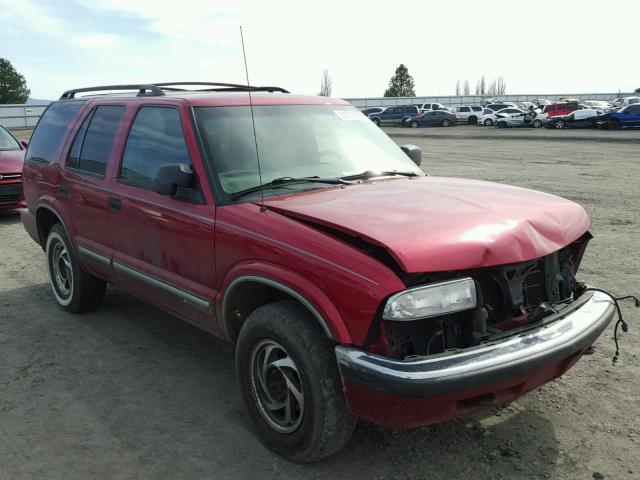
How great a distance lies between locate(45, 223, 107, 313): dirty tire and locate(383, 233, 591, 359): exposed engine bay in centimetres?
345

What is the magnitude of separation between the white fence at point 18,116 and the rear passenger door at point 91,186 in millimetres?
51219

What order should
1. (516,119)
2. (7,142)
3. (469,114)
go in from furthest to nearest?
1. (469,114)
2. (516,119)
3. (7,142)

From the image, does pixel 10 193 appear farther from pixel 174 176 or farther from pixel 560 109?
pixel 560 109

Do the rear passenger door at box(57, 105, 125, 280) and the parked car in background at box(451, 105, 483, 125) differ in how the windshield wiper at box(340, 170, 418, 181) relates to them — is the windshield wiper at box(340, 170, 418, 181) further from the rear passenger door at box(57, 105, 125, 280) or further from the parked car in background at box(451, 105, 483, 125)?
the parked car in background at box(451, 105, 483, 125)

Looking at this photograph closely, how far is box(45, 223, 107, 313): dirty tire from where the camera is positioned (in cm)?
537

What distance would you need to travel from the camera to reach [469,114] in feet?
161

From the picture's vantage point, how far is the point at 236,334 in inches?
147

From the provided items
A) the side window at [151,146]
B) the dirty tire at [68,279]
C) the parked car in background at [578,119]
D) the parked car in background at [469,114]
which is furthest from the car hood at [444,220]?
the parked car in background at [469,114]

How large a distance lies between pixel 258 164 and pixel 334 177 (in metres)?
0.56

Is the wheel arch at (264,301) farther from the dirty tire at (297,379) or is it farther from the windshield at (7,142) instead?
the windshield at (7,142)

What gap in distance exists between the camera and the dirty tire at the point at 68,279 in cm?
537

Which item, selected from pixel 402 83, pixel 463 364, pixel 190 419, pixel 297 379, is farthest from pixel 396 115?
pixel 463 364

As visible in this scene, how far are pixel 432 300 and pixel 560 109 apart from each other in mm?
41936

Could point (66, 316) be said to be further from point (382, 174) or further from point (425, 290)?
point (425, 290)
